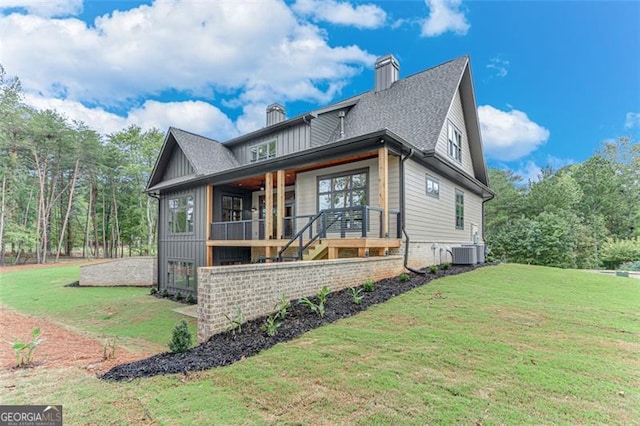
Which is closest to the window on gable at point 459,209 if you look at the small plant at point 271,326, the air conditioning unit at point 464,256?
the air conditioning unit at point 464,256

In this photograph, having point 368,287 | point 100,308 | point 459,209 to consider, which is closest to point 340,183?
point 368,287

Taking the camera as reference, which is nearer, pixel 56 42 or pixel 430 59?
pixel 56 42

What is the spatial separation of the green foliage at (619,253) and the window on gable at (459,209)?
16.5 m

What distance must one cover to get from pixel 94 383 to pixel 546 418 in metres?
5.26

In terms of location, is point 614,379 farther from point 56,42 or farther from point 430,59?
point 430,59

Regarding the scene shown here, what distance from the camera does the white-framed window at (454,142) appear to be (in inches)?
539

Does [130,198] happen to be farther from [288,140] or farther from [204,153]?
[288,140]

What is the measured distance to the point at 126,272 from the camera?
1984 centimetres

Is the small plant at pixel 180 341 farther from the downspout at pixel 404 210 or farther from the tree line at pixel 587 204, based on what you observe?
the tree line at pixel 587 204

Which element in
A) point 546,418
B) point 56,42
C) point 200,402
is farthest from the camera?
point 56,42

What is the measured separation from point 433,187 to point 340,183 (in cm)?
373

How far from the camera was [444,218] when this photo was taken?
13055 millimetres

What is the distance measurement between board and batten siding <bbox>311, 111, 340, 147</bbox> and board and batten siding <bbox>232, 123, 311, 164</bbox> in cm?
30

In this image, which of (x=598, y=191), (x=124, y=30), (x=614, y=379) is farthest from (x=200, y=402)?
(x=598, y=191)
